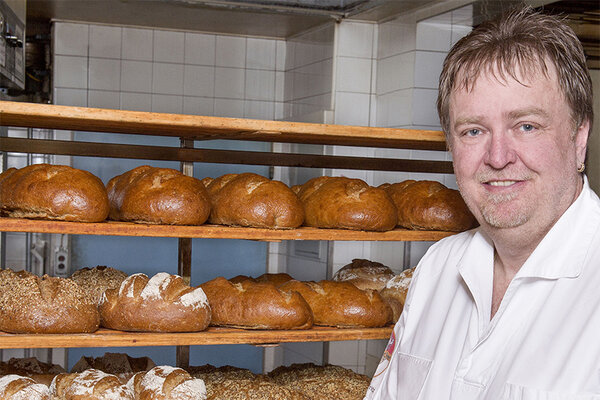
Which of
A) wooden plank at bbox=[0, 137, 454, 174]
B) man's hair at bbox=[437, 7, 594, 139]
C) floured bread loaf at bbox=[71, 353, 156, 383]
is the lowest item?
floured bread loaf at bbox=[71, 353, 156, 383]

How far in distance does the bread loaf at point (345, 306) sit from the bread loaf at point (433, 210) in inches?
11.6

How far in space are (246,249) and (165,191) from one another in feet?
10.2

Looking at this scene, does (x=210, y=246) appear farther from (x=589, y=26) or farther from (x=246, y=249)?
(x=589, y=26)

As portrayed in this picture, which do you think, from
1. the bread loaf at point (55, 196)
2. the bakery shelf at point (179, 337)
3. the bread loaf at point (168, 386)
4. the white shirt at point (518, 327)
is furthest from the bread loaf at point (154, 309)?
the white shirt at point (518, 327)

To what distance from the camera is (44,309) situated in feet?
6.21

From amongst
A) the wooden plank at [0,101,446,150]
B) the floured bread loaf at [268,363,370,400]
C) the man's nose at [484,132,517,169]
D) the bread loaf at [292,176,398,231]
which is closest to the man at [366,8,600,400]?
the man's nose at [484,132,517,169]

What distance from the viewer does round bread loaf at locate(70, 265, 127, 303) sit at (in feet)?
7.63

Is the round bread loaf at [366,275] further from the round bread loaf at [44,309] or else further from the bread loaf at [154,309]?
the round bread loaf at [44,309]

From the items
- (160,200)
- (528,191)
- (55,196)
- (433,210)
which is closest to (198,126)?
(160,200)

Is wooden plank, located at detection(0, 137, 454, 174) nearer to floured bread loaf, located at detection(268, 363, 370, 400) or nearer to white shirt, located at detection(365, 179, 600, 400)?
floured bread loaf, located at detection(268, 363, 370, 400)

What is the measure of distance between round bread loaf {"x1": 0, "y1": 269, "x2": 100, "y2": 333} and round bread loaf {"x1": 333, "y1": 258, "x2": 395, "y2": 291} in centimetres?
105

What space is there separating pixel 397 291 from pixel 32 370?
4.22ft

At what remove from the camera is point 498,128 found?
4.52ft

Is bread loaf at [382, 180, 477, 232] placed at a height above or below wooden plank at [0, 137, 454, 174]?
below
